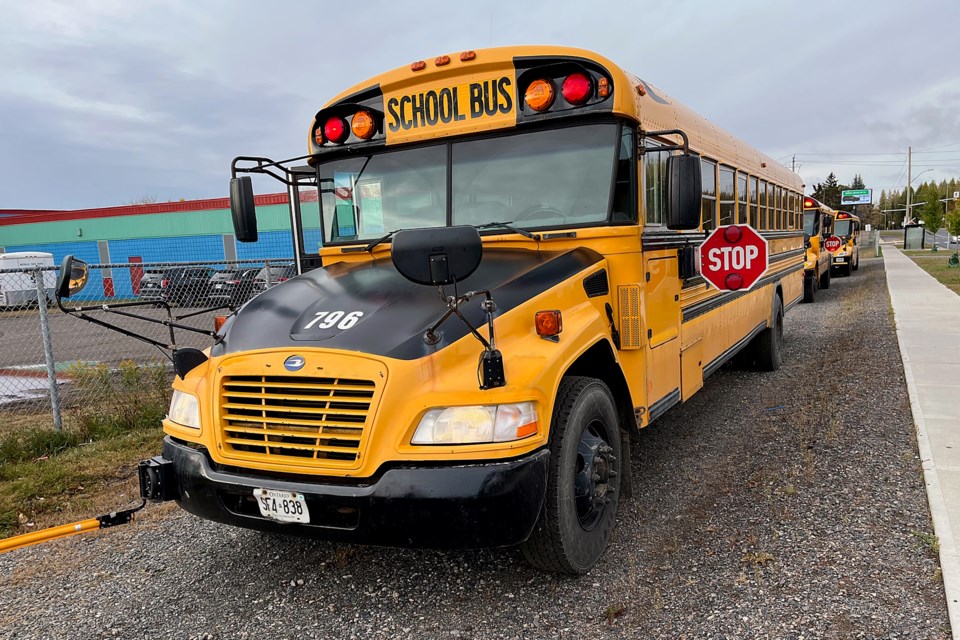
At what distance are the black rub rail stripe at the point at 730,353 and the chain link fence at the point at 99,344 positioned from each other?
3.22 m

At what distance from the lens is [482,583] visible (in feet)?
9.90

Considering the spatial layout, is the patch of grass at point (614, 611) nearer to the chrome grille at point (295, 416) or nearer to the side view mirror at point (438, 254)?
the chrome grille at point (295, 416)

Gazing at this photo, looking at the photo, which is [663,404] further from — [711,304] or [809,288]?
[809,288]

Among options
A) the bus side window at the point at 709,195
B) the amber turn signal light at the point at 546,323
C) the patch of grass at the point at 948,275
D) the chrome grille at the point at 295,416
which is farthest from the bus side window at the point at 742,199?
the patch of grass at the point at 948,275

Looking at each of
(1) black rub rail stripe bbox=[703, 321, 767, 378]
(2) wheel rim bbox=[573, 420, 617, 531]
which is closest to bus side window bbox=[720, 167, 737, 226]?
(1) black rub rail stripe bbox=[703, 321, 767, 378]

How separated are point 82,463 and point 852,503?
5045 mm

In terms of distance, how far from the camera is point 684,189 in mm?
3277

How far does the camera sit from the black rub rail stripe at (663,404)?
12.0 feet

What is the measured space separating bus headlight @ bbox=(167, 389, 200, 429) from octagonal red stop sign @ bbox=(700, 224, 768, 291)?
3362mm

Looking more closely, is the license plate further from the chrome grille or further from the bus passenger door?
the bus passenger door

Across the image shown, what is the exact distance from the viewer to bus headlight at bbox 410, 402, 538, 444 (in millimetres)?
2402

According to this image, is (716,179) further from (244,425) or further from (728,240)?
(244,425)

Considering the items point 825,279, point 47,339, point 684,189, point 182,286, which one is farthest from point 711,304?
point 825,279

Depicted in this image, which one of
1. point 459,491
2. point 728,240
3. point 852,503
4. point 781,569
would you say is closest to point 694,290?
point 728,240
